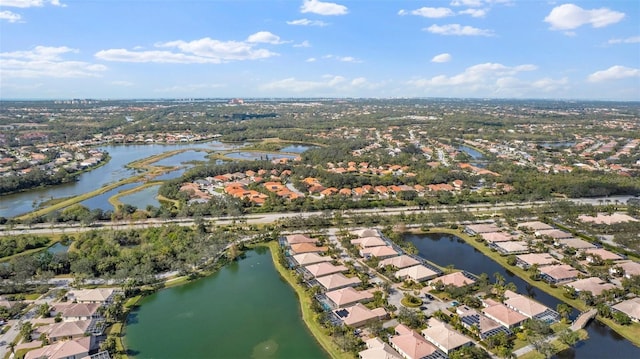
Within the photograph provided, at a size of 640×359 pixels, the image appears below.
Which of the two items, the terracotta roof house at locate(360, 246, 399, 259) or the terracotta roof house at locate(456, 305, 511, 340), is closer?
the terracotta roof house at locate(456, 305, 511, 340)

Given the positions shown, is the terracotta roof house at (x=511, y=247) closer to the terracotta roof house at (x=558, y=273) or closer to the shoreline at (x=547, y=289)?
the shoreline at (x=547, y=289)

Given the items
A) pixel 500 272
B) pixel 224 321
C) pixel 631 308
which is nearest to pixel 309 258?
pixel 224 321

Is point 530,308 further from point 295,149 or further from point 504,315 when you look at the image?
point 295,149

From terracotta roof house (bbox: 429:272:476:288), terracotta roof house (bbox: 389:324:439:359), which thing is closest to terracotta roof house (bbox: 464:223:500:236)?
terracotta roof house (bbox: 429:272:476:288)

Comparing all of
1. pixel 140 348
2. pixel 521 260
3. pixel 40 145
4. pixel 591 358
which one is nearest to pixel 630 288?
pixel 521 260

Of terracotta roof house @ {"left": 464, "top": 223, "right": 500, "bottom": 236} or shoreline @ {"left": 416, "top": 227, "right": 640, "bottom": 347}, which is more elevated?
terracotta roof house @ {"left": 464, "top": 223, "right": 500, "bottom": 236}

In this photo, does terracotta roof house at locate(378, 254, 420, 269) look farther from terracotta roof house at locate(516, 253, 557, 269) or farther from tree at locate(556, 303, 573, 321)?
tree at locate(556, 303, 573, 321)

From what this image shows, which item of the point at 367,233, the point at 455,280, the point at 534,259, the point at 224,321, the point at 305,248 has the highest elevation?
the point at 367,233
